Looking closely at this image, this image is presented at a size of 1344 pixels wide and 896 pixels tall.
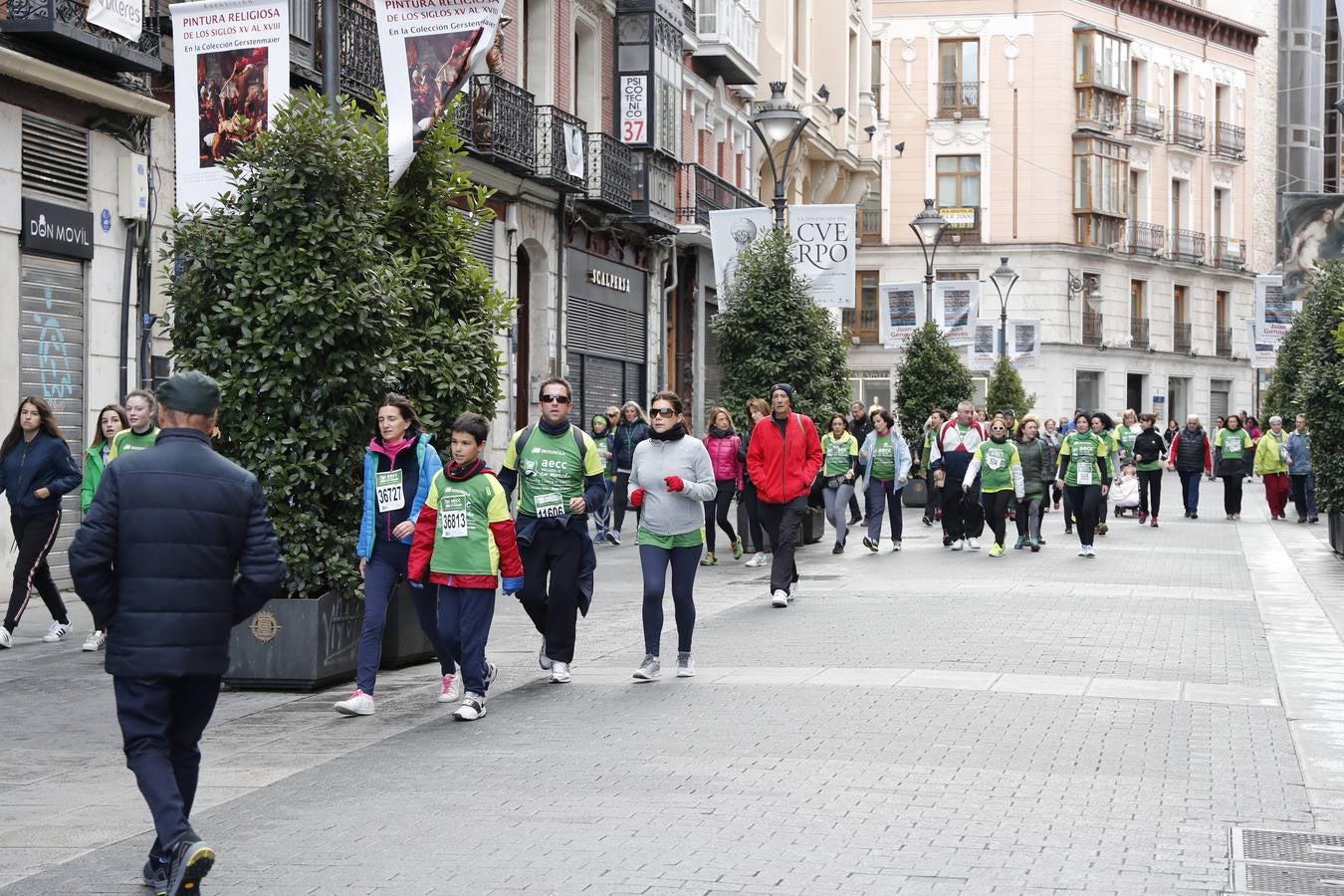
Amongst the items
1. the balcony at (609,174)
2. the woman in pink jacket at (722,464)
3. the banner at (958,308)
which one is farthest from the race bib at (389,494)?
the banner at (958,308)

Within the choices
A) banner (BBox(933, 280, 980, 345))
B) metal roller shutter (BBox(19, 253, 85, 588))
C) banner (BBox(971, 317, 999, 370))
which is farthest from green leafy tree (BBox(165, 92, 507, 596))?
banner (BBox(971, 317, 999, 370))

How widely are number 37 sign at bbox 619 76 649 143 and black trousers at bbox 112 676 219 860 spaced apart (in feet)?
83.6

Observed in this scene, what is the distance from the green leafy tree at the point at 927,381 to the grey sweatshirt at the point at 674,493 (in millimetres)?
24679

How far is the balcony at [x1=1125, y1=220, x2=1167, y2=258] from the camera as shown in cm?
6669

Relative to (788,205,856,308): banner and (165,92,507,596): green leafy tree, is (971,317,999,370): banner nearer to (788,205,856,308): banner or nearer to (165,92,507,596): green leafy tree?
(788,205,856,308): banner

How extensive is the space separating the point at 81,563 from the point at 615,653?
6.97 meters

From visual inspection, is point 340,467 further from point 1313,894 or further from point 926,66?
point 926,66

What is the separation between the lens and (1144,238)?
67375 mm

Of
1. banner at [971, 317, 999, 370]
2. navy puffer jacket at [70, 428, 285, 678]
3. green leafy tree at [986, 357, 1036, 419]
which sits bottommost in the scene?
navy puffer jacket at [70, 428, 285, 678]

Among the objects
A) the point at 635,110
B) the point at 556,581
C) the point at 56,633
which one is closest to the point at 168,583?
the point at 556,581

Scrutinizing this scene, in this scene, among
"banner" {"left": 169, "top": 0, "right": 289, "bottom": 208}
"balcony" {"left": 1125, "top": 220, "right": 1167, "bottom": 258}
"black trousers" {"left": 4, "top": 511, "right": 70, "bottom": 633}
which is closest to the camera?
"black trousers" {"left": 4, "top": 511, "right": 70, "bottom": 633}

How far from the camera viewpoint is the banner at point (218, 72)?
13852 millimetres

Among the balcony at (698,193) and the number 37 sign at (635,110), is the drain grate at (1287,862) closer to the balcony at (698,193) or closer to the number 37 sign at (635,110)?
the number 37 sign at (635,110)

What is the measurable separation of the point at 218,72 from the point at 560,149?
538 inches
